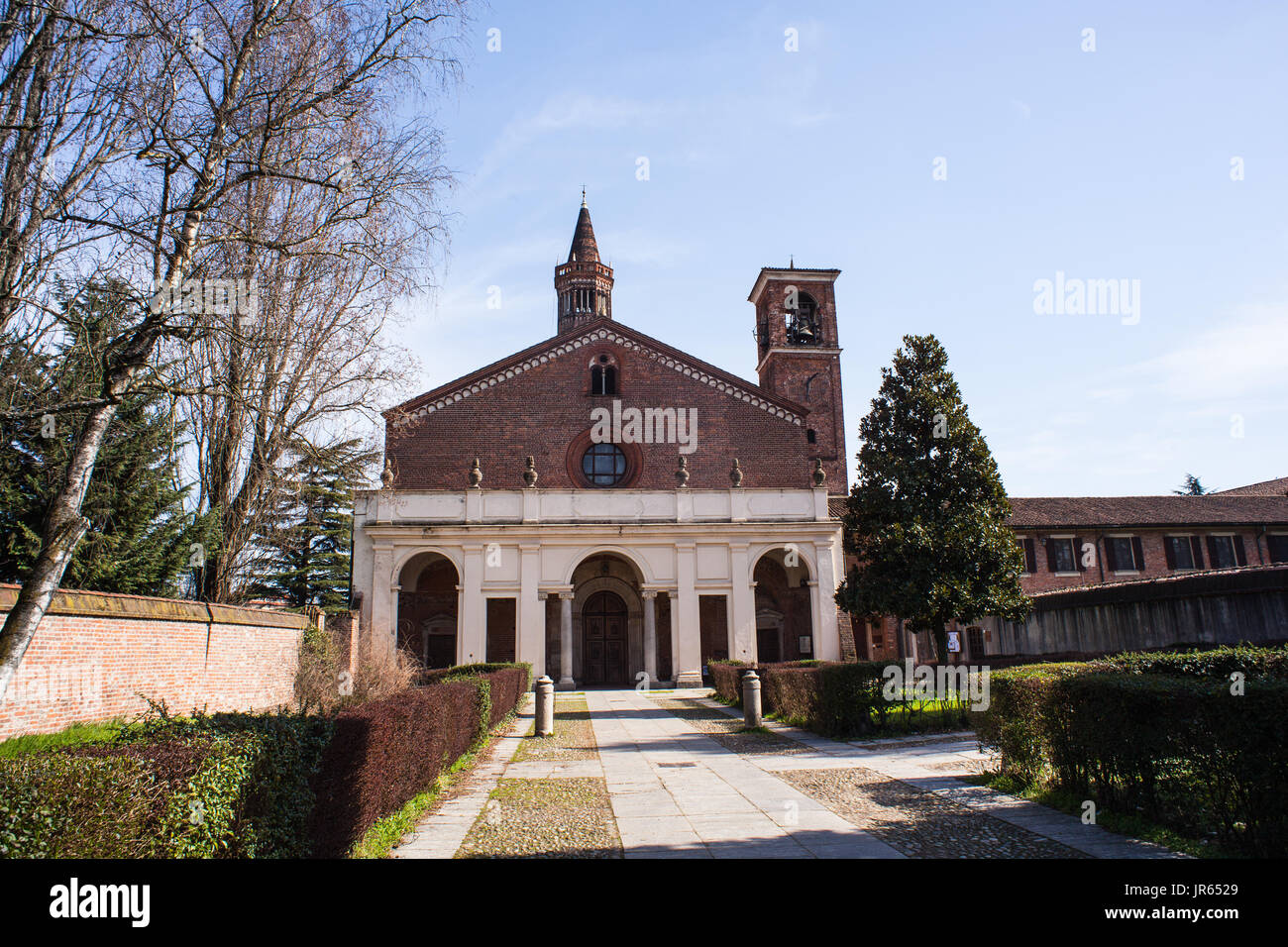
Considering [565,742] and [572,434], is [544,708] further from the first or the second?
[572,434]

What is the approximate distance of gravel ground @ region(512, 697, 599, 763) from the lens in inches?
478

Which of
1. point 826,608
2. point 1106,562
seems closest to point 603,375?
point 826,608

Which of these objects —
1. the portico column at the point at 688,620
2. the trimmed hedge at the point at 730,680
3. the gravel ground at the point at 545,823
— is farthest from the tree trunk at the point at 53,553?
the portico column at the point at 688,620

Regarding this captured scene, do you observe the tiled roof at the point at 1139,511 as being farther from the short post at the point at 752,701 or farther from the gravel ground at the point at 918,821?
the gravel ground at the point at 918,821

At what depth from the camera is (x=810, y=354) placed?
34.1 meters

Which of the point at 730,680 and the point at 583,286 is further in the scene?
the point at 583,286

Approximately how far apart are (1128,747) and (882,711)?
6.89 m

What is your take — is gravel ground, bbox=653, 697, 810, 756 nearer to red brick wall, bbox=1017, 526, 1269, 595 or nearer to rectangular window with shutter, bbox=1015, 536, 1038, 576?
rectangular window with shutter, bbox=1015, 536, 1038, 576

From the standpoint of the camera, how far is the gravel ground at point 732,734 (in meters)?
12.5

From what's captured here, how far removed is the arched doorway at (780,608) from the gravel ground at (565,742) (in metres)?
11.7

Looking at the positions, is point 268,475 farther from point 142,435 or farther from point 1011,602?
point 1011,602

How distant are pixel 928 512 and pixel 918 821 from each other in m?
13.2

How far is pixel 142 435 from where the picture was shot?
15.5m
